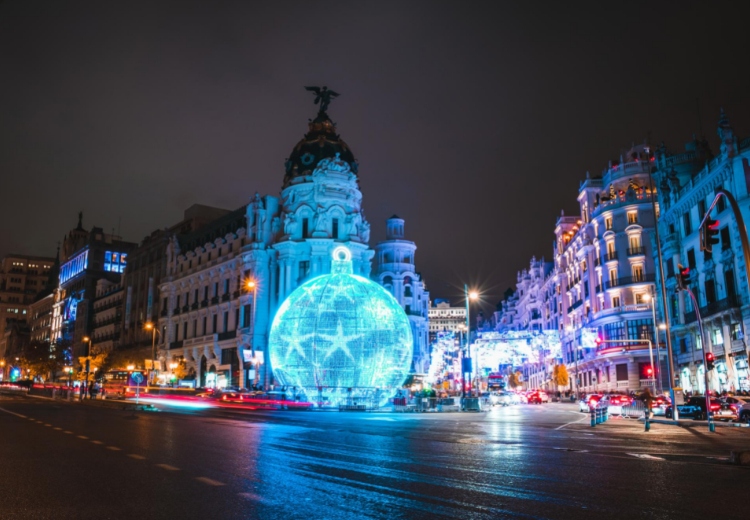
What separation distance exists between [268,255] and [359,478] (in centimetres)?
5712

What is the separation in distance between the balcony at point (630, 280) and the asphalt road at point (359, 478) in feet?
153

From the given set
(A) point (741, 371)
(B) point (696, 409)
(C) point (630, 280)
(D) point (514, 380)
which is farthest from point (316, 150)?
(D) point (514, 380)

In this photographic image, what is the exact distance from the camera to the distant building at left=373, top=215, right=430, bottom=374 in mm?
90375

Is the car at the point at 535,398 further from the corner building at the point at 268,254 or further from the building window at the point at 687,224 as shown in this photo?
the building window at the point at 687,224

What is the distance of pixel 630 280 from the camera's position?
61656mm

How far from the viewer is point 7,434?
1767 cm

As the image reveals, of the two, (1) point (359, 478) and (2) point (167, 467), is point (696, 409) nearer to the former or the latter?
(1) point (359, 478)

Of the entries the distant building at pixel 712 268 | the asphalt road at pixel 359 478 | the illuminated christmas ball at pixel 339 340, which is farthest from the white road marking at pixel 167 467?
the illuminated christmas ball at pixel 339 340

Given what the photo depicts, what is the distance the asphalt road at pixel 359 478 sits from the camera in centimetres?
743

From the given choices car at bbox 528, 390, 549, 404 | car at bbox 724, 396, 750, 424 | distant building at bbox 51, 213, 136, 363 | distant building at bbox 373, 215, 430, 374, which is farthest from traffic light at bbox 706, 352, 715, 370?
distant building at bbox 51, 213, 136, 363

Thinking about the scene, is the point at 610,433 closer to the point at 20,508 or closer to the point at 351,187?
the point at 20,508

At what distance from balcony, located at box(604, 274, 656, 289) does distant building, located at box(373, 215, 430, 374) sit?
3263 cm

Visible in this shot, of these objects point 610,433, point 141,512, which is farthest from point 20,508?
point 610,433

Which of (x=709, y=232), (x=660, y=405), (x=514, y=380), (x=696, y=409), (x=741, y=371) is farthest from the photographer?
(x=514, y=380)
